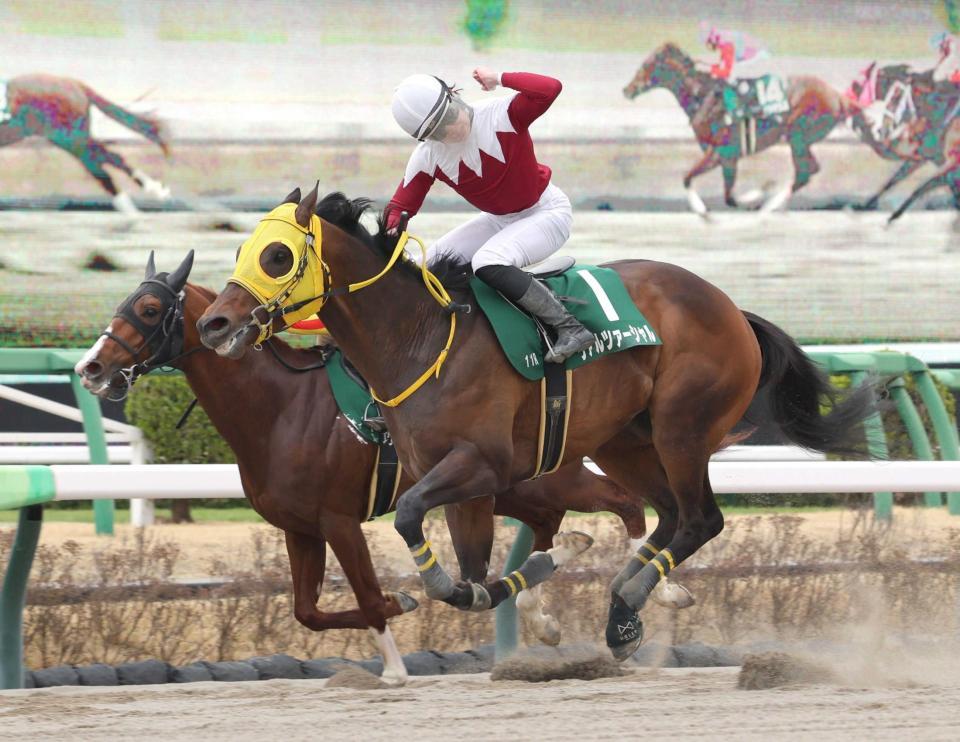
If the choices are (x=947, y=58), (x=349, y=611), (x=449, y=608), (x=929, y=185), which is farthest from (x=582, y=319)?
(x=947, y=58)

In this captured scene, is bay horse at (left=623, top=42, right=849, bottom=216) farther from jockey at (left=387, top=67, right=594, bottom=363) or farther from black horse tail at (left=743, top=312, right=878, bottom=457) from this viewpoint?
jockey at (left=387, top=67, right=594, bottom=363)

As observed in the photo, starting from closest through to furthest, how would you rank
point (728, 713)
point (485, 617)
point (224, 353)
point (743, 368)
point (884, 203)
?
point (728, 713) < point (224, 353) < point (743, 368) < point (485, 617) < point (884, 203)

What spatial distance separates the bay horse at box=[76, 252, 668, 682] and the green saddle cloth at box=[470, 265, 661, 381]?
0.54 m

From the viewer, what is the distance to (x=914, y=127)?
12203mm

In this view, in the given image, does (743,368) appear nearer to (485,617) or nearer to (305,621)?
(485,617)

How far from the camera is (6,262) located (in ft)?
35.0

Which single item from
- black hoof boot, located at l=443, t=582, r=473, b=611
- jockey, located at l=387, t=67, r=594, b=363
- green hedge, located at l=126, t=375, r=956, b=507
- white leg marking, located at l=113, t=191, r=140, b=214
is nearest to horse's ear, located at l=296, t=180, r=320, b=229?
jockey, located at l=387, t=67, r=594, b=363

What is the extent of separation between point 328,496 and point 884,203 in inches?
338

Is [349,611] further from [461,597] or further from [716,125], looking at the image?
[716,125]

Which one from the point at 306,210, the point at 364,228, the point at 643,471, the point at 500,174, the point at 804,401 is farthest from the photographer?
the point at 804,401

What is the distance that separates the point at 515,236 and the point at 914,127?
27.9 feet

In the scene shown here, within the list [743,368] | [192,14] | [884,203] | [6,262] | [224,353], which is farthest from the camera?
[884,203]

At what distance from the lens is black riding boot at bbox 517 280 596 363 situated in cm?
447

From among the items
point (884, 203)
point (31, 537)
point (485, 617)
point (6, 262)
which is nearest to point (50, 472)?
point (31, 537)
